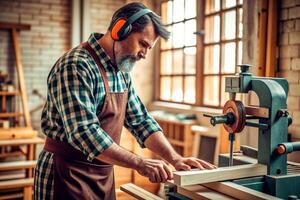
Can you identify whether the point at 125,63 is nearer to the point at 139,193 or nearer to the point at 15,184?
the point at 139,193

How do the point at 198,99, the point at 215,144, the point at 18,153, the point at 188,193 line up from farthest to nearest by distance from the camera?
1. the point at 18,153
2. the point at 198,99
3. the point at 215,144
4. the point at 188,193

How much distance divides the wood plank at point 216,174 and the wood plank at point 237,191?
0.11ft

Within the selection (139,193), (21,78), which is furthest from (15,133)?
(139,193)

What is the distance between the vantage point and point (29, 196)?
164 inches

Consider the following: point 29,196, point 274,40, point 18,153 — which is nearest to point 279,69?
point 274,40

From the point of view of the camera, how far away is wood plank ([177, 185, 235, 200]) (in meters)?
1.51

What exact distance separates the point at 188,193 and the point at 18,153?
371 centimetres

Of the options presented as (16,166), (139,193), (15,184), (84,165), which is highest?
(84,165)

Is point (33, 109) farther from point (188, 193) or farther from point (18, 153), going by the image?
point (188, 193)

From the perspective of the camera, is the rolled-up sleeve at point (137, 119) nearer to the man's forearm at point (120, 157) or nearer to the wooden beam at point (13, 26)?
the man's forearm at point (120, 157)

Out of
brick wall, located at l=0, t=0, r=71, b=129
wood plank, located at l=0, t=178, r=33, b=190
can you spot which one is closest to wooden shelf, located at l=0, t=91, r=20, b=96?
brick wall, located at l=0, t=0, r=71, b=129

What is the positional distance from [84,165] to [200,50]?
2949 mm

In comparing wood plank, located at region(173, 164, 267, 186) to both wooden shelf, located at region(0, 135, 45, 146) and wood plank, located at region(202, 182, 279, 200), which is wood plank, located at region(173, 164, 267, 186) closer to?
wood plank, located at region(202, 182, 279, 200)

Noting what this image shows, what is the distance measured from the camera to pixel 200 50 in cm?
452
